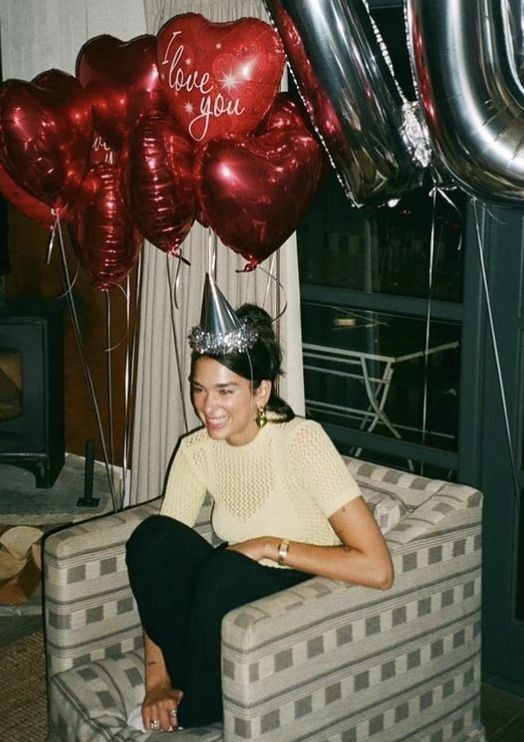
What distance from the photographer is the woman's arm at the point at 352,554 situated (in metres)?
1.82

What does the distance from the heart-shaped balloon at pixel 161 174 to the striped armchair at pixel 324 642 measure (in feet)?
2.37

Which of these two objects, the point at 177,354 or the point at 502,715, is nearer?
the point at 502,715

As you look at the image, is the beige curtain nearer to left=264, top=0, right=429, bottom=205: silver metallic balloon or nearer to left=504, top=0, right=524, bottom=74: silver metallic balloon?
left=264, top=0, right=429, bottom=205: silver metallic balloon

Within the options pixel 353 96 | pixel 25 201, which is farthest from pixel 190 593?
pixel 25 201

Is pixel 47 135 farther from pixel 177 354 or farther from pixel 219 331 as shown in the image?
pixel 177 354

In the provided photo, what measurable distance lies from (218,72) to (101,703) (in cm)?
138

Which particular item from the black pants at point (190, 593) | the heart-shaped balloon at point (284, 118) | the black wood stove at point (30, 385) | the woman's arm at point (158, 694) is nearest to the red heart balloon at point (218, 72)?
the heart-shaped balloon at point (284, 118)

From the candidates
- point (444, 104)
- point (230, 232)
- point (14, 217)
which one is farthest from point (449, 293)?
point (444, 104)

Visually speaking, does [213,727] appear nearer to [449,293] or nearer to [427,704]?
[427,704]

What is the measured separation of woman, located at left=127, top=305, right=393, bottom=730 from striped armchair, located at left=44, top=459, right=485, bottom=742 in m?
0.08

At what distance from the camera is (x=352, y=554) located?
1.83 m

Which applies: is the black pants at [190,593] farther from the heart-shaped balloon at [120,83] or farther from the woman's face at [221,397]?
the heart-shaped balloon at [120,83]

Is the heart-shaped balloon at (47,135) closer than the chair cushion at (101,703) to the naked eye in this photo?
No

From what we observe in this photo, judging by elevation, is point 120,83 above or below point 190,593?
above
